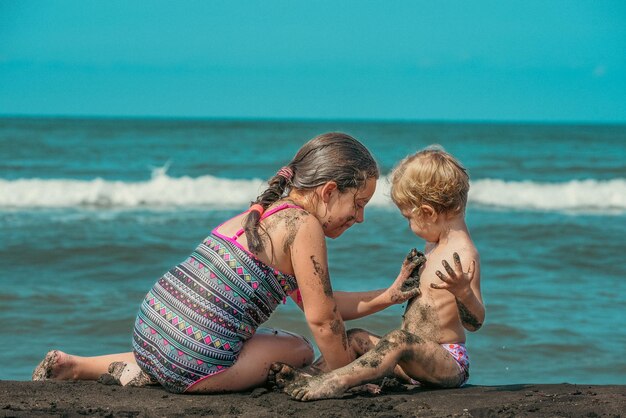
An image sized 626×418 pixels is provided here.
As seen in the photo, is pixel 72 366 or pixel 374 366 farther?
pixel 72 366

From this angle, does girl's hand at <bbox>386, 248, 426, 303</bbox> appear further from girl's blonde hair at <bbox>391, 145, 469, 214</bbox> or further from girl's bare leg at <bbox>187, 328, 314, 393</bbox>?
girl's bare leg at <bbox>187, 328, 314, 393</bbox>

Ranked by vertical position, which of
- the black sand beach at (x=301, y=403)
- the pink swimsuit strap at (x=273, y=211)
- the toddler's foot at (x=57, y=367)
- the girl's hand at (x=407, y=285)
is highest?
the pink swimsuit strap at (x=273, y=211)

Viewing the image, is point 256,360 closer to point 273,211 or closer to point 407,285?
point 273,211

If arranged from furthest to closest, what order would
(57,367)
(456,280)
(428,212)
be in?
(57,367)
(428,212)
(456,280)

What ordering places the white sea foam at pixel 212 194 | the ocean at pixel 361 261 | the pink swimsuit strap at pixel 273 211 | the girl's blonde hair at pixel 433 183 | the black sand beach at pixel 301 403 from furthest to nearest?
the white sea foam at pixel 212 194, the ocean at pixel 361 261, the girl's blonde hair at pixel 433 183, the pink swimsuit strap at pixel 273 211, the black sand beach at pixel 301 403

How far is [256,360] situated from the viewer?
3.32 metres

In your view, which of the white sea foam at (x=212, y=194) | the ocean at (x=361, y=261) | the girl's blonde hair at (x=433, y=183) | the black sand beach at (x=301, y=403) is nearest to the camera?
the black sand beach at (x=301, y=403)

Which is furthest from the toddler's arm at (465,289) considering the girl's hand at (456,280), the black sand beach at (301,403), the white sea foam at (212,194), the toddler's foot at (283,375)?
the white sea foam at (212,194)

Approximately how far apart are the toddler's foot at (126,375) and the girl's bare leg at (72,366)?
43 mm

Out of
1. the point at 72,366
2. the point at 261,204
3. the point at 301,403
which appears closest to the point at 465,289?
the point at 301,403

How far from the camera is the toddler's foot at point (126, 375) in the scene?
3.48m

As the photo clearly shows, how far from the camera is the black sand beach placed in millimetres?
2996

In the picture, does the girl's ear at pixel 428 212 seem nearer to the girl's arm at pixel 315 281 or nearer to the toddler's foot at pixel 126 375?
the girl's arm at pixel 315 281

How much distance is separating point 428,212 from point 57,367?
6.05 feet
